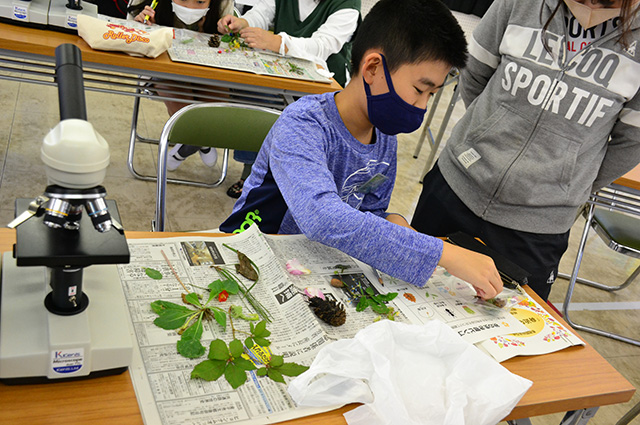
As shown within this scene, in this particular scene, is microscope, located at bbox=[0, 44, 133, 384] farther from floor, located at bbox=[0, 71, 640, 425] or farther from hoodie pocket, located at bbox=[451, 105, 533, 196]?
floor, located at bbox=[0, 71, 640, 425]

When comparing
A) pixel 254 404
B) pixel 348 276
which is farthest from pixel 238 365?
pixel 348 276

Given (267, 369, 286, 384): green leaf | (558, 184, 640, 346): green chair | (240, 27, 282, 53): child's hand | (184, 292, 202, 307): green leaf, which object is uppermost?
(240, 27, 282, 53): child's hand

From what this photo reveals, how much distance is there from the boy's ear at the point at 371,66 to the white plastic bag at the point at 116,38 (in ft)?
3.33

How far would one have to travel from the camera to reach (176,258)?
96cm

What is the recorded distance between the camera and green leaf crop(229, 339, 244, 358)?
76 cm

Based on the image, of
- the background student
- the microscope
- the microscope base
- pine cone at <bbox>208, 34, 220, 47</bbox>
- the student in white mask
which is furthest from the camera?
the student in white mask

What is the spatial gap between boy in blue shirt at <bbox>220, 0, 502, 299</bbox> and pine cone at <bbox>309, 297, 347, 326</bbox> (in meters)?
0.13

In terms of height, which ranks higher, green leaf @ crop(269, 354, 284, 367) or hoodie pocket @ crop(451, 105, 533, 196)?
hoodie pocket @ crop(451, 105, 533, 196)

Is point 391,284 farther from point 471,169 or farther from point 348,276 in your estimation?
point 471,169

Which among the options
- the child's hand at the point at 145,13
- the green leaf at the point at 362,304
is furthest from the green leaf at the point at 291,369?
the child's hand at the point at 145,13

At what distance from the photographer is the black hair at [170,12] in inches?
97.9

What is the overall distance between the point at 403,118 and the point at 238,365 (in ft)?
2.29

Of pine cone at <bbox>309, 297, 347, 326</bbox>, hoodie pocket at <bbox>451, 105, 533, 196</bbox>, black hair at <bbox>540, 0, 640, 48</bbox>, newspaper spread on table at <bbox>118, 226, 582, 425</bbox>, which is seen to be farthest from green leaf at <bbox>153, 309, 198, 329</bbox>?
black hair at <bbox>540, 0, 640, 48</bbox>

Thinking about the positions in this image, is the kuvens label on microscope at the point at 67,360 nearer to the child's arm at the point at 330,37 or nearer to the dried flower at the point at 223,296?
the dried flower at the point at 223,296
